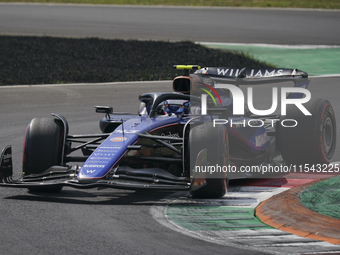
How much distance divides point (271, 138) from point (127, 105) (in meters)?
4.90

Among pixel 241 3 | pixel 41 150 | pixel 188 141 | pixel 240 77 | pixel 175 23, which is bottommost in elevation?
pixel 41 150

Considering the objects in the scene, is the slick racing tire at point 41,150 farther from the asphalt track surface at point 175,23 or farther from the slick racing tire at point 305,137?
the asphalt track surface at point 175,23

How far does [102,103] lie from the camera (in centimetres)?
1305

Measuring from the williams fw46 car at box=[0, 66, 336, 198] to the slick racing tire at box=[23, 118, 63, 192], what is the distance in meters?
0.01

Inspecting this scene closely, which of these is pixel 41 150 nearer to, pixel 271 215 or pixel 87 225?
pixel 87 225

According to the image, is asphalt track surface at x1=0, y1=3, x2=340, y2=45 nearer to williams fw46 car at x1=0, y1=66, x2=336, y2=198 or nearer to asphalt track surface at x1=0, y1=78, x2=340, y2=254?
williams fw46 car at x1=0, y1=66, x2=336, y2=198

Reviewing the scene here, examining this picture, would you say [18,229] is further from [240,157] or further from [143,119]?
[240,157]

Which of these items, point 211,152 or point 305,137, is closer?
point 211,152

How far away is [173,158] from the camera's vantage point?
22.7 feet

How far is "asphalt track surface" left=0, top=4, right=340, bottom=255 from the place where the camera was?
521 cm

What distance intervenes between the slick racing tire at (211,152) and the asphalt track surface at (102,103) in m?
0.59

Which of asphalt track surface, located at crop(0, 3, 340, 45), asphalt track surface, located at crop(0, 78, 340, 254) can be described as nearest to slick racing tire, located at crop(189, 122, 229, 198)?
asphalt track surface, located at crop(0, 78, 340, 254)

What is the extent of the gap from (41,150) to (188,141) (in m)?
1.79

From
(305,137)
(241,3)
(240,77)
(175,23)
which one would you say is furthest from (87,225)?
(241,3)
